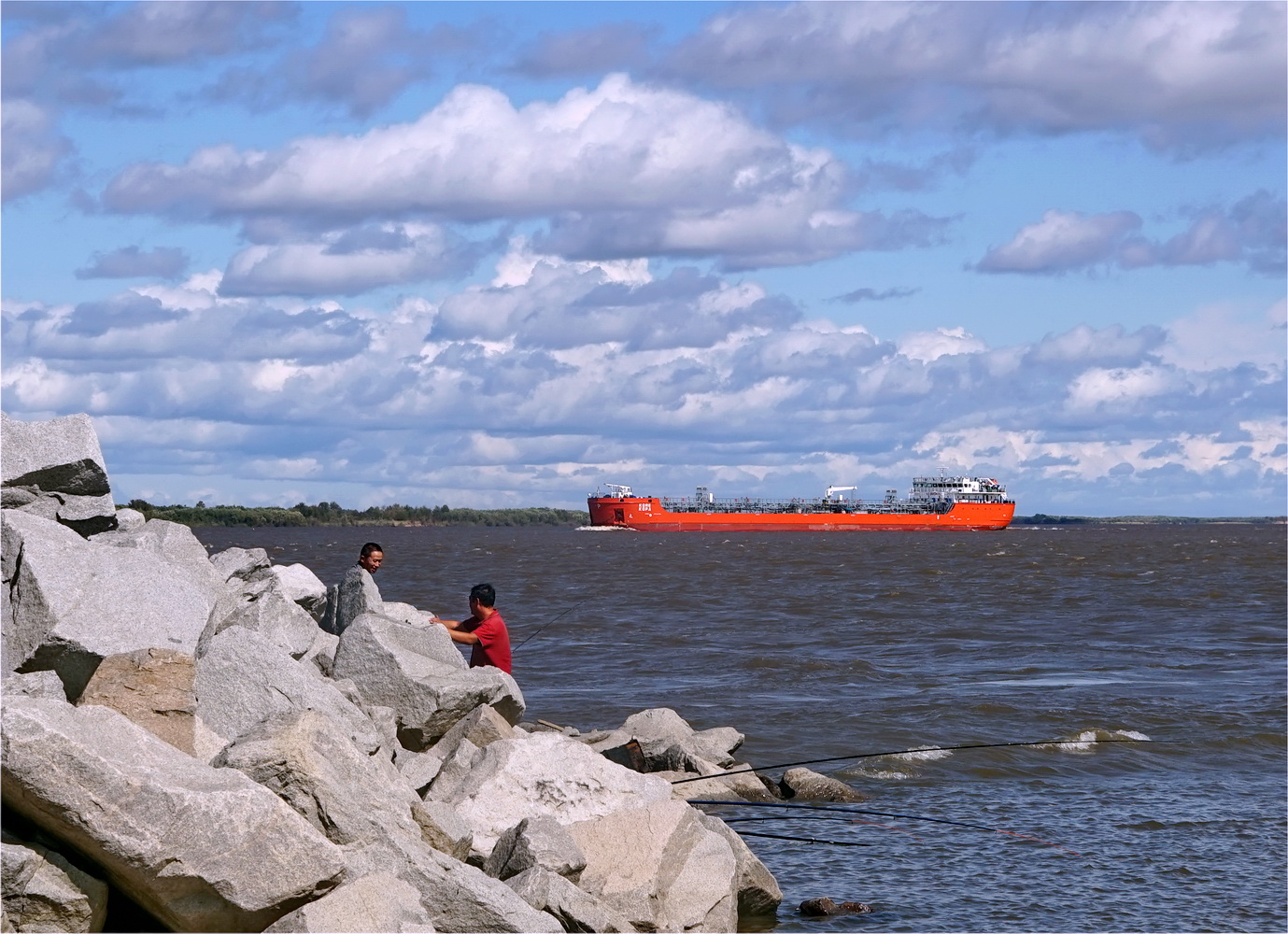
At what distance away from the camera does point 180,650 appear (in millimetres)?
6527

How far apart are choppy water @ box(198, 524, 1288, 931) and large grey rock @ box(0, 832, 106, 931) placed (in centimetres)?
379

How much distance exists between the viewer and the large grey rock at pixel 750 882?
24.5ft

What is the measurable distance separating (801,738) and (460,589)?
20.2 m

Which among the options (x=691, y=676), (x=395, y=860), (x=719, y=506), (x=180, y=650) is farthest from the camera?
(x=719, y=506)

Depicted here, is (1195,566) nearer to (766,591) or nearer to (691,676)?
(766,591)

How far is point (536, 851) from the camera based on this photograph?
251 inches

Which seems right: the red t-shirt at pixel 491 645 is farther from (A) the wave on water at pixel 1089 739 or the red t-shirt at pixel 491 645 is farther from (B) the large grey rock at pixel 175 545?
(A) the wave on water at pixel 1089 739

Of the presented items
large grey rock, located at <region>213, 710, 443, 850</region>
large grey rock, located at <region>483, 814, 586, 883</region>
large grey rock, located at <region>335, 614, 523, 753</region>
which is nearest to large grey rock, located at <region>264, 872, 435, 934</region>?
large grey rock, located at <region>213, 710, 443, 850</region>

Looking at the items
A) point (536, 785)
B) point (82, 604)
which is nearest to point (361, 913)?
point (536, 785)

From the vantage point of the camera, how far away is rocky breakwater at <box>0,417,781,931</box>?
4.98 meters

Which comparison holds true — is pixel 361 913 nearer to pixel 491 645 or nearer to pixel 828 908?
pixel 828 908

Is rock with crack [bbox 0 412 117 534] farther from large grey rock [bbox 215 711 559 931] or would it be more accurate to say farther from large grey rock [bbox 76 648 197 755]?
large grey rock [bbox 215 711 559 931]

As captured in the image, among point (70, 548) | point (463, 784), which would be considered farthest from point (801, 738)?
point (70, 548)

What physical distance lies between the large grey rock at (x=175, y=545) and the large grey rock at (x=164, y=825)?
13.5ft
